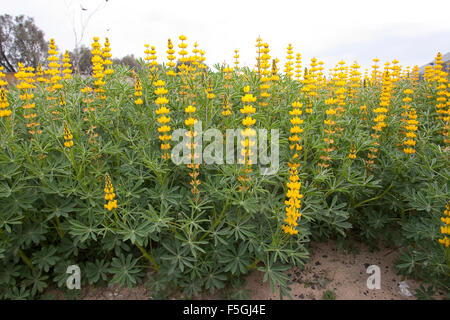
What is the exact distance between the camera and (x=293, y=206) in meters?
2.04

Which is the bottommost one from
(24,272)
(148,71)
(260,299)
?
(260,299)

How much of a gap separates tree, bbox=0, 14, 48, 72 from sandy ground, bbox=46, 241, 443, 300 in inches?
788

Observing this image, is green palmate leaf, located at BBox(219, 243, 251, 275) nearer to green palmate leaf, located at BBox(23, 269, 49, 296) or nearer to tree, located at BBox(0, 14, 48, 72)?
green palmate leaf, located at BBox(23, 269, 49, 296)

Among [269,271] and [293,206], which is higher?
[293,206]

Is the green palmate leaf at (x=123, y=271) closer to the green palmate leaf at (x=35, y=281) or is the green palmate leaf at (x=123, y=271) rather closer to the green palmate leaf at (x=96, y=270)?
the green palmate leaf at (x=96, y=270)

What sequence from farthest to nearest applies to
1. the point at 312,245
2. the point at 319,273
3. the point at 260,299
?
the point at 312,245 < the point at 319,273 < the point at 260,299

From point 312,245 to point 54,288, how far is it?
7.70 feet

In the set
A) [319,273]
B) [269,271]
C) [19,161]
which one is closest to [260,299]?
[269,271]

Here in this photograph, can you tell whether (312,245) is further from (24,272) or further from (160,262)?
(24,272)

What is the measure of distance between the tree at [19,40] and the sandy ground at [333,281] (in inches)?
788

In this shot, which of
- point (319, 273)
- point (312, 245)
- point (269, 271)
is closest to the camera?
point (269, 271)

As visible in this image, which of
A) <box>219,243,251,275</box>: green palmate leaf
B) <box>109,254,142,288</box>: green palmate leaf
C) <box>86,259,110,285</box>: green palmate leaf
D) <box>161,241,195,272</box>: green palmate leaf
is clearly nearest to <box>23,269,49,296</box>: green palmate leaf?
<box>86,259,110,285</box>: green palmate leaf

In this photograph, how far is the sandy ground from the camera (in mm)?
2504

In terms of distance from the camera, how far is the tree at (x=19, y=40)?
18375 mm
